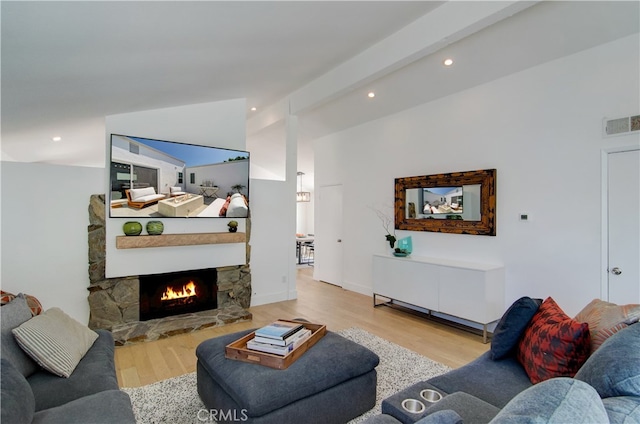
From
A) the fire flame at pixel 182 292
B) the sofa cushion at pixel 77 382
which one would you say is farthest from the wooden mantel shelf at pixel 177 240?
the sofa cushion at pixel 77 382

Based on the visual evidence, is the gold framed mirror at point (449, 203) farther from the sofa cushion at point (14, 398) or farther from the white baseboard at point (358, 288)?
the sofa cushion at point (14, 398)

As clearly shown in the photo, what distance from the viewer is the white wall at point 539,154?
3.22 m

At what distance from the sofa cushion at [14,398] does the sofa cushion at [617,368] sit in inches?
84.0

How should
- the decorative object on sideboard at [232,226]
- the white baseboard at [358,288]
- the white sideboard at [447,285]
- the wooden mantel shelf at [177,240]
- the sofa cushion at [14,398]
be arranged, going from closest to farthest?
the sofa cushion at [14,398], the white sideboard at [447,285], the wooden mantel shelf at [177,240], the decorative object on sideboard at [232,226], the white baseboard at [358,288]

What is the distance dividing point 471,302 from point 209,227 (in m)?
3.59

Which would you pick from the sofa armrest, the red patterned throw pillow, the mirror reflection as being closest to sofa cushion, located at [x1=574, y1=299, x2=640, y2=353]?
the red patterned throw pillow

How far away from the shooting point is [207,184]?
14.9 feet

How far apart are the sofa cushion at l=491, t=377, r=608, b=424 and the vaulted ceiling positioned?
2.64 m

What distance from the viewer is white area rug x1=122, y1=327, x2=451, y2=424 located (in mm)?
2297

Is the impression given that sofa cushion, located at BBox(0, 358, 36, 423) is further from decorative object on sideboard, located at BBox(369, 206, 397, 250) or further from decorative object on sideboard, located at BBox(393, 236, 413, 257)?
decorative object on sideboard, located at BBox(369, 206, 397, 250)

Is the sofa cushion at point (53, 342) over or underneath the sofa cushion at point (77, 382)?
over

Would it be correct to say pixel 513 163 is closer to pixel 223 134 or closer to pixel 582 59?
pixel 582 59

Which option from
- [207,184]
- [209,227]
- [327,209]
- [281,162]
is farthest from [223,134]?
[281,162]

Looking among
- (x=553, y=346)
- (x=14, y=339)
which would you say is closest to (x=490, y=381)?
(x=553, y=346)
